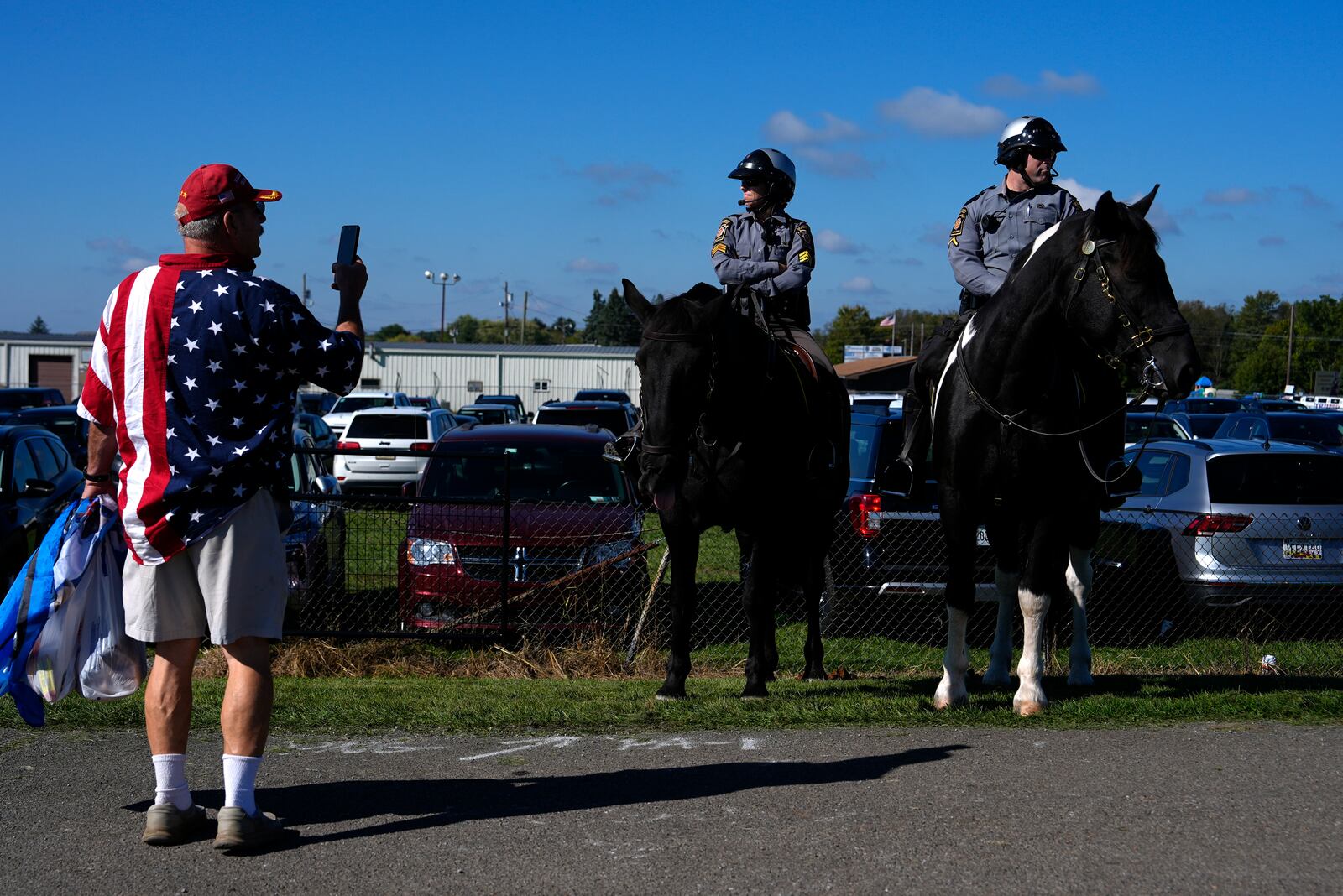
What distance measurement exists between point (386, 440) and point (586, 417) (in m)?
4.02

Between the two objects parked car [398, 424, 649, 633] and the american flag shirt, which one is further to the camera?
parked car [398, 424, 649, 633]

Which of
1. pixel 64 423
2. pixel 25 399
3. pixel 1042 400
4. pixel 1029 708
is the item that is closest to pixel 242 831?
pixel 1029 708

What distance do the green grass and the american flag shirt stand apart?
2269 mm

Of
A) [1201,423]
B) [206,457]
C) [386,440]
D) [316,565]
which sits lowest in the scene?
[316,565]

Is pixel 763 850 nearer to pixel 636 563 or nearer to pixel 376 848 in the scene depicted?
pixel 376 848

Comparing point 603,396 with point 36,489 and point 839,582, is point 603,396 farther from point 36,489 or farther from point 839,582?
point 839,582

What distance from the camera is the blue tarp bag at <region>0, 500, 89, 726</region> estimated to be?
479 cm

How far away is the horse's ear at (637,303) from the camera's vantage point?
6.87 metres

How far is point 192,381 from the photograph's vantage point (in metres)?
4.54

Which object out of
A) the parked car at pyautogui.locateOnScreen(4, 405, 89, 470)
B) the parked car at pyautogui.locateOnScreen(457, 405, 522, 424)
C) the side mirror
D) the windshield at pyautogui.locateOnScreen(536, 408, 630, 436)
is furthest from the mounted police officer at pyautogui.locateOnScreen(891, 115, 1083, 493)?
the parked car at pyautogui.locateOnScreen(457, 405, 522, 424)

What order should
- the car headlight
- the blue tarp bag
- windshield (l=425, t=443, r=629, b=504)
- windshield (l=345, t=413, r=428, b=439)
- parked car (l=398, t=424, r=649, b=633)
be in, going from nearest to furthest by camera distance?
the blue tarp bag → parked car (l=398, t=424, r=649, b=633) → the car headlight → windshield (l=425, t=443, r=629, b=504) → windshield (l=345, t=413, r=428, b=439)

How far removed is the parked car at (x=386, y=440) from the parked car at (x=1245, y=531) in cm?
1532

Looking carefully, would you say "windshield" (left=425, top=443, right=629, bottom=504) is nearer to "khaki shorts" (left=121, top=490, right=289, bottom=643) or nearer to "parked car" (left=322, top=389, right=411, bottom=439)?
"khaki shorts" (left=121, top=490, right=289, bottom=643)

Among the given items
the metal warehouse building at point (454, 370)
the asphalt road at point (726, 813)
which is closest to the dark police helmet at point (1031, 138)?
the asphalt road at point (726, 813)
